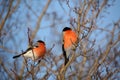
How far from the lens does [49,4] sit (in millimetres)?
9398

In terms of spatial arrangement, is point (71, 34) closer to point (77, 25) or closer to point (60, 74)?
point (77, 25)

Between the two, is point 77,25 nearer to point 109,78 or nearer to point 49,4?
point 109,78

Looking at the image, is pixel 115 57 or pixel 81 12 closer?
pixel 81 12

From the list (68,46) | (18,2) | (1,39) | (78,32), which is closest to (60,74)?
(78,32)

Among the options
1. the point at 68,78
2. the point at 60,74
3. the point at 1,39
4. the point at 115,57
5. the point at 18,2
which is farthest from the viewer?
the point at 18,2

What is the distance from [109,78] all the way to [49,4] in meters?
5.68

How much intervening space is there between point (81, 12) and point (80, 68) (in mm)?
1812

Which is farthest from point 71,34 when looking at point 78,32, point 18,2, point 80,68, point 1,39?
point 18,2

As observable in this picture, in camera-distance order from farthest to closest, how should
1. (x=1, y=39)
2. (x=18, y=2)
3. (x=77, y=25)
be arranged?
(x=18, y=2) → (x=1, y=39) → (x=77, y=25)

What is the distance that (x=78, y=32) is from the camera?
13.1 ft

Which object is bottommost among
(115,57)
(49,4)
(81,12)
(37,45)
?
(115,57)

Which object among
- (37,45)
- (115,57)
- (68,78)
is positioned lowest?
(68,78)

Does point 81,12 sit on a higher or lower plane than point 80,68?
higher

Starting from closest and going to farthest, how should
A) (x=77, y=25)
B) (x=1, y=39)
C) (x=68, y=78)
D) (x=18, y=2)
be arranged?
(x=77, y=25), (x=68, y=78), (x=1, y=39), (x=18, y=2)
